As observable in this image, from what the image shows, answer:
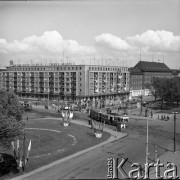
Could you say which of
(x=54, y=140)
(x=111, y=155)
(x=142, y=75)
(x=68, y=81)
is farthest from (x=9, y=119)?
(x=142, y=75)

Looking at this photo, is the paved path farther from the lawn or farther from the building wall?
the building wall

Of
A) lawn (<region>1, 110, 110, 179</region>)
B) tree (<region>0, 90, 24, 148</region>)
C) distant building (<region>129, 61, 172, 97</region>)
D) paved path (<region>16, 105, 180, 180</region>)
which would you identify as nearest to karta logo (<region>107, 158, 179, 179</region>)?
paved path (<region>16, 105, 180, 180</region>)

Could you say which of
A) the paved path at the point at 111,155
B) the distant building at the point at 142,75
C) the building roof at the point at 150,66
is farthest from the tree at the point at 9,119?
the building roof at the point at 150,66

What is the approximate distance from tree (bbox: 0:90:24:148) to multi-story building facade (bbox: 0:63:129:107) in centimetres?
6667

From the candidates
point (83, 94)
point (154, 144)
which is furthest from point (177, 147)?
point (83, 94)

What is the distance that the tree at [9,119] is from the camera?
2209cm

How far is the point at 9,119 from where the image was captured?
72.9 feet

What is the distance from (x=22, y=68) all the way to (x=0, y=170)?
88991 millimetres

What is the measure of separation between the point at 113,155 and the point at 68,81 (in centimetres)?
6444

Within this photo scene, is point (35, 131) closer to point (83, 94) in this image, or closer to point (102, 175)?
point (102, 175)

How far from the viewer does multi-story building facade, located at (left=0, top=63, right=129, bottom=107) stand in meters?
91.8

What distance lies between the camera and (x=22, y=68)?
367 ft

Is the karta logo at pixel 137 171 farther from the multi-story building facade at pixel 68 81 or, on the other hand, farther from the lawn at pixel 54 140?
the multi-story building facade at pixel 68 81

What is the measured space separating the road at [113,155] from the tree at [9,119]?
4184mm
